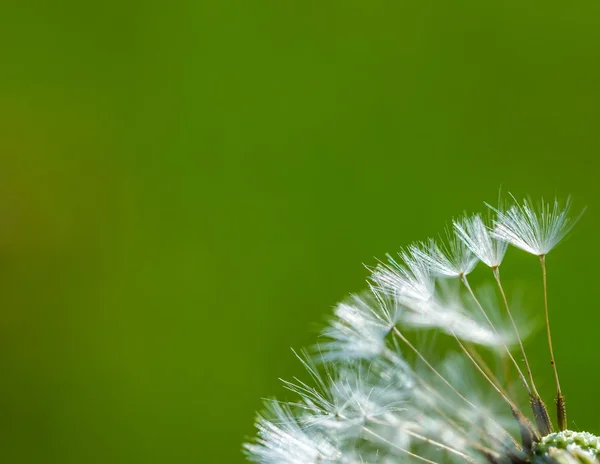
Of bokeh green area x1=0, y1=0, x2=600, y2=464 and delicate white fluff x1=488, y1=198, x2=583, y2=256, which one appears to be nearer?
delicate white fluff x1=488, y1=198, x2=583, y2=256

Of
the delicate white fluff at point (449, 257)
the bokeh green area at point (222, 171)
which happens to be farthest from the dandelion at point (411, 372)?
the bokeh green area at point (222, 171)

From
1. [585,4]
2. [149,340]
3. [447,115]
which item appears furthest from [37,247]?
[585,4]

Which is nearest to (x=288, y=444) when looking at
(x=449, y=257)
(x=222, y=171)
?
(x=449, y=257)

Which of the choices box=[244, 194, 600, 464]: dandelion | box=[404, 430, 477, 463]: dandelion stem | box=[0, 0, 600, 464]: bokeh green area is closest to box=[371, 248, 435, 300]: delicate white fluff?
box=[244, 194, 600, 464]: dandelion

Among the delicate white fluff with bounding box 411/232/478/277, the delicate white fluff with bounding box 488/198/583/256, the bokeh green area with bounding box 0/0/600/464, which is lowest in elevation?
the delicate white fluff with bounding box 411/232/478/277

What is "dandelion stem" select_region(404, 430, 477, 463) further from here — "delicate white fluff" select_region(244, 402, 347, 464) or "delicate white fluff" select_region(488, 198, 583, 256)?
"delicate white fluff" select_region(488, 198, 583, 256)

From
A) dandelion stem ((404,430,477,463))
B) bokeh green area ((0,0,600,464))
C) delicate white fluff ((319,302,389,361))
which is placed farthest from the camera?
bokeh green area ((0,0,600,464))

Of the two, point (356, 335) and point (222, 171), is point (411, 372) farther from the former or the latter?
point (222, 171)

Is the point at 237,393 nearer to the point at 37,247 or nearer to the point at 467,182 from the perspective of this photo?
the point at 37,247

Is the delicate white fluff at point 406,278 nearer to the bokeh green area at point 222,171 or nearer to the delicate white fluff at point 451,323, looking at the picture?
the delicate white fluff at point 451,323
